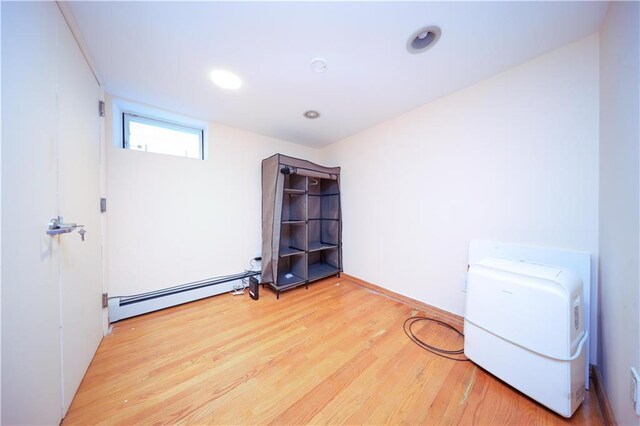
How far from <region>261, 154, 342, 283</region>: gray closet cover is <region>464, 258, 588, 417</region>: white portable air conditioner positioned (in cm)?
181

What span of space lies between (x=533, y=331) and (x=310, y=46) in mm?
2014

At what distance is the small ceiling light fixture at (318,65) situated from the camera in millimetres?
1304

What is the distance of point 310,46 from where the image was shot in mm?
1197

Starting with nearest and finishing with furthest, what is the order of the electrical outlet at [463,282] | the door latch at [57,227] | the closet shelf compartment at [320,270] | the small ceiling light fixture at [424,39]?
the door latch at [57,227]
the small ceiling light fixture at [424,39]
the electrical outlet at [463,282]
the closet shelf compartment at [320,270]

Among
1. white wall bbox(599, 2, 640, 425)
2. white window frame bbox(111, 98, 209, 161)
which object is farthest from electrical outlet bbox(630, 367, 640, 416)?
white window frame bbox(111, 98, 209, 161)

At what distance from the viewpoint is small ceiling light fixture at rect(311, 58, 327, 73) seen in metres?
1.30

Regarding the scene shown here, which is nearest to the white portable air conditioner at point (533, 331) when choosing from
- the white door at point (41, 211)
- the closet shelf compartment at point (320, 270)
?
the closet shelf compartment at point (320, 270)

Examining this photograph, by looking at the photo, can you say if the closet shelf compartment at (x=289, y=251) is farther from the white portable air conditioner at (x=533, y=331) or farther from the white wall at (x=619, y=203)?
the white wall at (x=619, y=203)

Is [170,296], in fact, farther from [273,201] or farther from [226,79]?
[226,79]

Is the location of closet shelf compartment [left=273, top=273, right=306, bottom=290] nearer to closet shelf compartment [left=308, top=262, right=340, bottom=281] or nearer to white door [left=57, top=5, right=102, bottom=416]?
closet shelf compartment [left=308, top=262, right=340, bottom=281]

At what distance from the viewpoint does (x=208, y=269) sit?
2.19 m

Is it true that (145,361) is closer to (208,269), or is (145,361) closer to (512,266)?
(208,269)

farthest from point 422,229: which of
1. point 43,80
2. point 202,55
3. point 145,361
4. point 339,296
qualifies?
point 43,80

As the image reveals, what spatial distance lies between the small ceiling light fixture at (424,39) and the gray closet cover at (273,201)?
1420 mm
